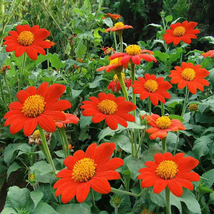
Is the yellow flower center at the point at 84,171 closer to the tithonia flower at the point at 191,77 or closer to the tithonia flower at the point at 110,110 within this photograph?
the tithonia flower at the point at 110,110

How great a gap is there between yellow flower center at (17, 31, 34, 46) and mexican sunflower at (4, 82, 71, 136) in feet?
1.04

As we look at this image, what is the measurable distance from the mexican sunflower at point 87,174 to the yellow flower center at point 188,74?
51 cm

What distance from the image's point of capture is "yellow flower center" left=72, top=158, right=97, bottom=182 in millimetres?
670

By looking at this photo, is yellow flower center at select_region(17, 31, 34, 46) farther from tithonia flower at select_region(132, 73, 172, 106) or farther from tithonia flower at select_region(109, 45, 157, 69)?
tithonia flower at select_region(132, 73, 172, 106)

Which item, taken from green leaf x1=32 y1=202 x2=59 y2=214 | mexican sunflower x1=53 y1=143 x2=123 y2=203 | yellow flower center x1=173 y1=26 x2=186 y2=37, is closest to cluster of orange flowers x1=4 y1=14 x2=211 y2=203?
mexican sunflower x1=53 y1=143 x2=123 y2=203

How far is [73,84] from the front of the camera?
1429mm

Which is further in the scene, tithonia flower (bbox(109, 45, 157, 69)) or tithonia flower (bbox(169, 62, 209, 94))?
tithonia flower (bbox(169, 62, 209, 94))

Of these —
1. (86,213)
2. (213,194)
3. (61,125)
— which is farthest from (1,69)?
(213,194)

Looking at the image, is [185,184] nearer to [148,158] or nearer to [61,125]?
[148,158]

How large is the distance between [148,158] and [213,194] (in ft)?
0.95

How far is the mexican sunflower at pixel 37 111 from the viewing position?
0.69 m

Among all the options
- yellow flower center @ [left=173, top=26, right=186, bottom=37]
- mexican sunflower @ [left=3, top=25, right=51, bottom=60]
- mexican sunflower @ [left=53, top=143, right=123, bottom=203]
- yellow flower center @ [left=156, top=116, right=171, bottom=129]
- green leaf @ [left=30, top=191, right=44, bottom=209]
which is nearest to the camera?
mexican sunflower @ [left=53, top=143, right=123, bottom=203]

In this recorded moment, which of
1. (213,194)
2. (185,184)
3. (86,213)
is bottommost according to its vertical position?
(213,194)

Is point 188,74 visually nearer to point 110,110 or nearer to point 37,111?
point 110,110
